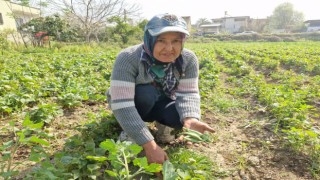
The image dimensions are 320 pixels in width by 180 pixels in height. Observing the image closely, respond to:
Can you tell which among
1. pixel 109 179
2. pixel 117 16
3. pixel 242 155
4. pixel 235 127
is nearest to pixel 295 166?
pixel 242 155

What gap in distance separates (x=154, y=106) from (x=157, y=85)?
8.1 inches

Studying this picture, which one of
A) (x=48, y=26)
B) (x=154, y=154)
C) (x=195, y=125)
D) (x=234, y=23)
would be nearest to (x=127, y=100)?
(x=154, y=154)

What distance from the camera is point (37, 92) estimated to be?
11.5ft

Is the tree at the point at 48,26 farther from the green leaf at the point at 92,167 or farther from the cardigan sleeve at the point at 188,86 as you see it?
the green leaf at the point at 92,167

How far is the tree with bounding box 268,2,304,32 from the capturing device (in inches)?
2571

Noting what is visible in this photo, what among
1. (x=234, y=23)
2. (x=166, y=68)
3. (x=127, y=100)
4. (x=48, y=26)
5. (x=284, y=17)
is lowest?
(x=127, y=100)

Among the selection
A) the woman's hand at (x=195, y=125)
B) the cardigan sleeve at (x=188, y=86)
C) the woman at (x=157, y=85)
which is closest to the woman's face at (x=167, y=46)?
the woman at (x=157, y=85)

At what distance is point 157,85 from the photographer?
2.31 meters

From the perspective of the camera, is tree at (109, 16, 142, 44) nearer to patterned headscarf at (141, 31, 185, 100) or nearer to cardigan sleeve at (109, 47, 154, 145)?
patterned headscarf at (141, 31, 185, 100)

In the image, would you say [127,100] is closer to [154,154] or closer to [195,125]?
[154,154]

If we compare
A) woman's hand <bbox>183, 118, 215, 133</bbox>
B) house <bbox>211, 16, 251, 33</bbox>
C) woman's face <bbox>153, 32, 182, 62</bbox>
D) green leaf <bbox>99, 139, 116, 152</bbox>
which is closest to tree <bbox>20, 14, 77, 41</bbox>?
woman's face <bbox>153, 32, 182, 62</bbox>

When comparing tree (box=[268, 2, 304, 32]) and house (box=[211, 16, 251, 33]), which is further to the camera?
house (box=[211, 16, 251, 33])

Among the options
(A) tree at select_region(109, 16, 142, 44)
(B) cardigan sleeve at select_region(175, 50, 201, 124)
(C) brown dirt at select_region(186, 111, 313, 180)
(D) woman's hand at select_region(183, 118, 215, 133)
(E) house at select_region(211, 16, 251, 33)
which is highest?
(E) house at select_region(211, 16, 251, 33)

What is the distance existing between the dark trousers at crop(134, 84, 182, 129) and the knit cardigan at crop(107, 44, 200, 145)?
0.25ft
